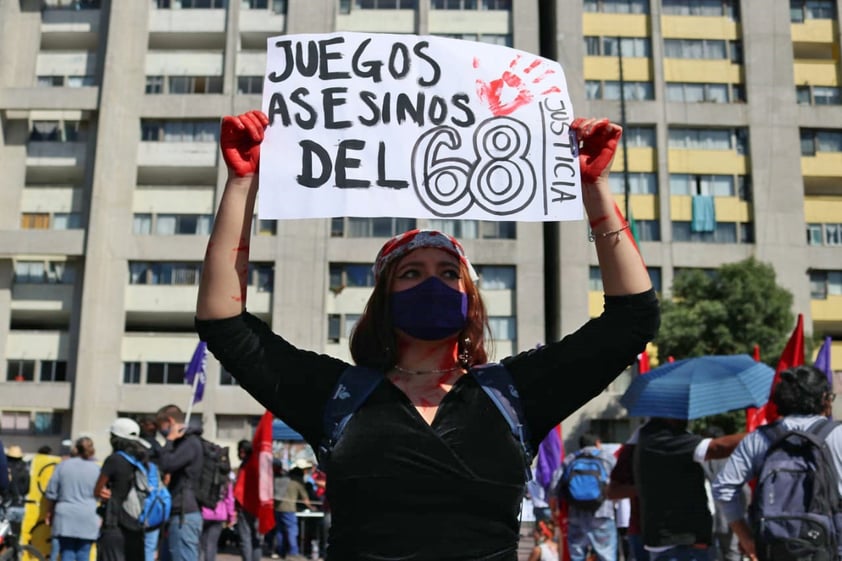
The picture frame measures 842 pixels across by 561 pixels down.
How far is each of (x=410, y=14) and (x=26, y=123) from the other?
17.6 m

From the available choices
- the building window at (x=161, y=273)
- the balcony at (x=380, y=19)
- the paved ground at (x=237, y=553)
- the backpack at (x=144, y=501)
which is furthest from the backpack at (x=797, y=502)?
the balcony at (x=380, y=19)

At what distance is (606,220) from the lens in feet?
8.05

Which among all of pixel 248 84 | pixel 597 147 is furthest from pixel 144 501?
pixel 248 84

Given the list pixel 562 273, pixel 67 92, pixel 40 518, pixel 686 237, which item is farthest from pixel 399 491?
pixel 67 92

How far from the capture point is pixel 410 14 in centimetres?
4125

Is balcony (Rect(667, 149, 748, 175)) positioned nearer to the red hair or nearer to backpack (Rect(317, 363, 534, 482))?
the red hair

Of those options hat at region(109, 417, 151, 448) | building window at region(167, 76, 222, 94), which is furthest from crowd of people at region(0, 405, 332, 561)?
building window at region(167, 76, 222, 94)

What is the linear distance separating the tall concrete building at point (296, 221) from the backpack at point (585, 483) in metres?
27.6

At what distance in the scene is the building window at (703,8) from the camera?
41.0 metres

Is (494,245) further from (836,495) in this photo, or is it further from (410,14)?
(836,495)

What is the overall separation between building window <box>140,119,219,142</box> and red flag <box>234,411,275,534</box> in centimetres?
3031

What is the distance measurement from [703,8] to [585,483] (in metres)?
36.6

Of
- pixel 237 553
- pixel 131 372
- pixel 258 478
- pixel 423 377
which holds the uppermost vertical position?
pixel 131 372

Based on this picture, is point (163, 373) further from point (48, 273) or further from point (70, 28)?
point (70, 28)
